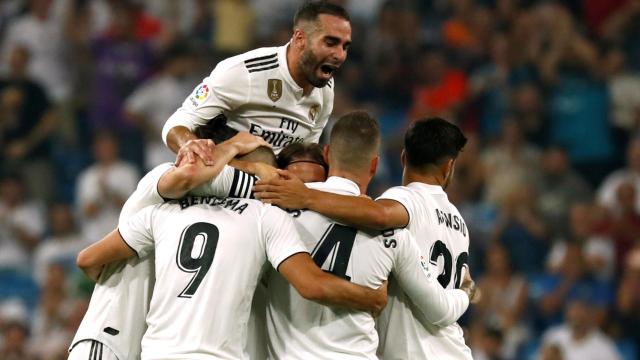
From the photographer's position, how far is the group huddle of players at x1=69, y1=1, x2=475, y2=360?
185 inches

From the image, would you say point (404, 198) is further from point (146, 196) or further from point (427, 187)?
point (146, 196)

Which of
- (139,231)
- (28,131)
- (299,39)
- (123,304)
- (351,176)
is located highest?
(28,131)

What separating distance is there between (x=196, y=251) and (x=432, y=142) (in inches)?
42.7

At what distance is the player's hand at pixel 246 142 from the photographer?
5.03 m

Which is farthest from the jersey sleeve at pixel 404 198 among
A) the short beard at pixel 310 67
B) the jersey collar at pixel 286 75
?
the jersey collar at pixel 286 75

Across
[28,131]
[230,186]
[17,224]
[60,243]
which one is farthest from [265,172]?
[28,131]

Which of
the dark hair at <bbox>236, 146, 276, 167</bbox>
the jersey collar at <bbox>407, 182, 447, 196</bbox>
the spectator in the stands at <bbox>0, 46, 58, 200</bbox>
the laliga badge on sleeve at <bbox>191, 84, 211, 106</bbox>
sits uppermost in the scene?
the spectator in the stands at <bbox>0, 46, 58, 200</bbox>

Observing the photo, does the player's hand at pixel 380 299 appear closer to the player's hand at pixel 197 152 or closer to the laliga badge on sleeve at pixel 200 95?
the player's hand at pixel 197 152

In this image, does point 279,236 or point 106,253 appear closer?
point 279,236

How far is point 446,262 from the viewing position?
16.6 feet

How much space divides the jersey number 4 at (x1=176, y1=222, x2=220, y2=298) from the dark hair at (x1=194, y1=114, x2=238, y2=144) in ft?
2.80

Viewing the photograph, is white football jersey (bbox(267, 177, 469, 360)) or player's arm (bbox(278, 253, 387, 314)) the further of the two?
white football jersey (bbox(267, 177, 469, 360))

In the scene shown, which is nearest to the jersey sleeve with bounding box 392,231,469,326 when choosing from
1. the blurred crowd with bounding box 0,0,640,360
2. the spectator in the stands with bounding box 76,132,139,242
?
the blurred crowd with bounding box 0,0,640,360

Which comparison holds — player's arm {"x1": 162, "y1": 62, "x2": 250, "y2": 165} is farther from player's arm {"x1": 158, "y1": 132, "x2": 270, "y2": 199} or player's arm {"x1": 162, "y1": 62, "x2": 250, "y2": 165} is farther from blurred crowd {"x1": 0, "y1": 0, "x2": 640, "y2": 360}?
blurred crowd {"x1": 0, "y1": 0, "x2": 640, "y2": 360}
